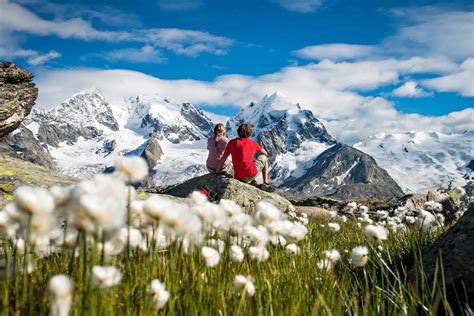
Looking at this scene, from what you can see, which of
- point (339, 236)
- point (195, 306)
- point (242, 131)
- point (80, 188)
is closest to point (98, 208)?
point (80, 188)

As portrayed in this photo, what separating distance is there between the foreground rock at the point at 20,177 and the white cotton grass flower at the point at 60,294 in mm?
7888

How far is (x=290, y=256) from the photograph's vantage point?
500 centimetres

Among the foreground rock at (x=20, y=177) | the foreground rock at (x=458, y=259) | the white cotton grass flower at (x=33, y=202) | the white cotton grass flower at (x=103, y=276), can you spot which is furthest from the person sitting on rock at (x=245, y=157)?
the white cotton grass flower at (x=33, y=202)

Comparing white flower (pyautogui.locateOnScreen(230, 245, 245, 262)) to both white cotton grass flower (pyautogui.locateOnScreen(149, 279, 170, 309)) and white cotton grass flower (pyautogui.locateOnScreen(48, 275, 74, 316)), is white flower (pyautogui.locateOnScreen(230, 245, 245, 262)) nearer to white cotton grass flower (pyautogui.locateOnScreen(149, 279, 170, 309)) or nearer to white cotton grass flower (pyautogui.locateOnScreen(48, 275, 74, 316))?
white cotton grass flower (pyautogui.locateOnScreen(149, 279, 170, 309))

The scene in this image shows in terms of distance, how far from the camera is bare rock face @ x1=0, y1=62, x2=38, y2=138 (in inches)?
504

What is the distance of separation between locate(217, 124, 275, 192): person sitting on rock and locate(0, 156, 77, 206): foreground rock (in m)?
6.09

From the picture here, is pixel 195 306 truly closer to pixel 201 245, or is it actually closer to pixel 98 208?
pixel 201 245

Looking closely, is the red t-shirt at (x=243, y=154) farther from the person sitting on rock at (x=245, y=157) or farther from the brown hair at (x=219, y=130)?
the brown hair at (x=219, y=130)

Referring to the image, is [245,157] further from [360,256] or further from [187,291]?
[187,291]

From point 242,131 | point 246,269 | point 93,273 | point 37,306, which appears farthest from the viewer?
point 242,131

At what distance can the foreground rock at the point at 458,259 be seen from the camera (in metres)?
4.19

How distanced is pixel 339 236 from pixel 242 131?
696 cm

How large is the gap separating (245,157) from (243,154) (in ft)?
0.66

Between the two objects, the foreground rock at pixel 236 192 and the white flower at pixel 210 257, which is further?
the foreground rock at pixel 236 192
